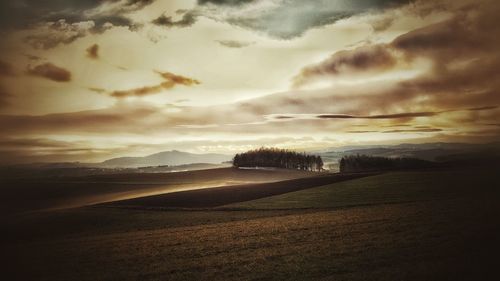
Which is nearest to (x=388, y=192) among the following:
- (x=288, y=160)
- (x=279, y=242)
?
(x=279, y=242)

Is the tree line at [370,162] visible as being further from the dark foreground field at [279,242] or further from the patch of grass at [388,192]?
the dark foreground field at [279,242]

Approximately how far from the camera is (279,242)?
24078 mm

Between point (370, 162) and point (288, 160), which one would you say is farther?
point (288, 160)

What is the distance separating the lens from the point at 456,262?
16844 millimetres

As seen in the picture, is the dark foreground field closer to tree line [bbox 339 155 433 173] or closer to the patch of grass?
the patch of grass

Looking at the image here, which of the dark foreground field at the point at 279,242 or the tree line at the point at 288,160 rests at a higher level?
the tree line at the point at 288,160

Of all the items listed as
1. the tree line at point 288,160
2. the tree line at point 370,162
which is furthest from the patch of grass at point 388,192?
the tree line at point 288,160

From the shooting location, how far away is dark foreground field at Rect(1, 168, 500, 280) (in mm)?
17688

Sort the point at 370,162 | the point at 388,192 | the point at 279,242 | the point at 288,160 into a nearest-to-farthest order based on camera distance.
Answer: the point at 279,242 < the point at 388,192 < the point at 370,162 < the point at 288,160

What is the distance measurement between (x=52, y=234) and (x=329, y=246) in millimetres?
27822

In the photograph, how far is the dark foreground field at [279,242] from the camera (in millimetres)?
17688

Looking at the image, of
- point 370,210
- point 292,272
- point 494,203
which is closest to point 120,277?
point 292,272

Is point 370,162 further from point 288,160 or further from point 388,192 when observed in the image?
point 388,192

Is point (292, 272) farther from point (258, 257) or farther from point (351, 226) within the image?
point (351, 226)
